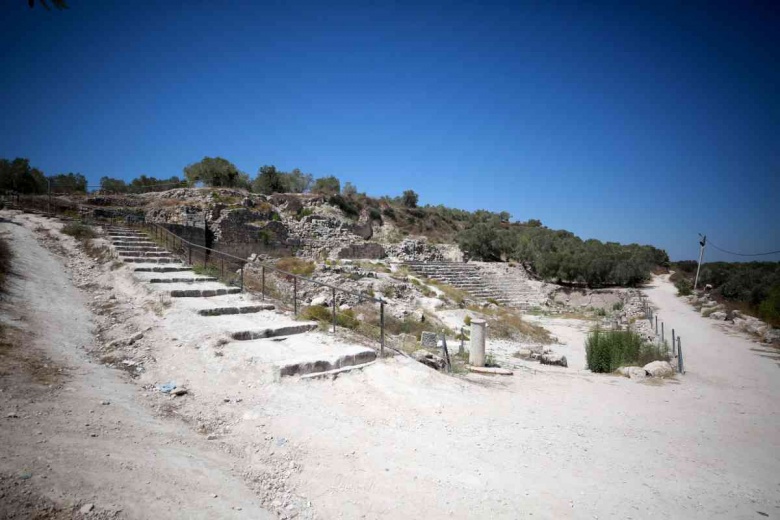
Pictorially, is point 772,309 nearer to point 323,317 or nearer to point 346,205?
point 323,317

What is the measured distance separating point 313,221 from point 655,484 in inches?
1046

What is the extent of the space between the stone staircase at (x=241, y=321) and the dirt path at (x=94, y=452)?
174 centimetres

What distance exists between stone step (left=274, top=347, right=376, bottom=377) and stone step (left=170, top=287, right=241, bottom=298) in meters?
4.39

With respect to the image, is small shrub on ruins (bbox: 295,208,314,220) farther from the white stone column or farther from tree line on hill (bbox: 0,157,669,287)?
the white stone column

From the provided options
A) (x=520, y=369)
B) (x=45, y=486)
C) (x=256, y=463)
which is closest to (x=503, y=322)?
(x=520, y=369)

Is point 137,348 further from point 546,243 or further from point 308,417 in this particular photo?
point 546,243

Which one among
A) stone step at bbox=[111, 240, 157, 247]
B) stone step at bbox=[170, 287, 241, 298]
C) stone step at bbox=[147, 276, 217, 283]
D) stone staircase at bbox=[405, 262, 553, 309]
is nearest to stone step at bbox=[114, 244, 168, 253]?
stone step at bbox=[111, 240, 157, 247]

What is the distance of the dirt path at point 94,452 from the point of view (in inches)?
99.5

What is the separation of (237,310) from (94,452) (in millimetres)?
5089

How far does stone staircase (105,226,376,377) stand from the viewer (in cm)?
579

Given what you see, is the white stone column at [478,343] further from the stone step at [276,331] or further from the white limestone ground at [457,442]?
the stone step at [276,331]

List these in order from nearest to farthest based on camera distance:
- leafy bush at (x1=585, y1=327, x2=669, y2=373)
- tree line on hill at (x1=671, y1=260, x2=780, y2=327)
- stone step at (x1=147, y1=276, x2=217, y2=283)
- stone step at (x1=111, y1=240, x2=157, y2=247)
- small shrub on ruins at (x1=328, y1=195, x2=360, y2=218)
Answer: stone step at (x1=147, y1=276, x2=217, y2=283), leafy bush at (x1=585, y1=327, x2=669, y2=373), stone step at (x1=111, y1=240, x2=157, y2=247), tree line on hill at (x1=671, y1=260, x2=780, y2=327), small shrub on ruins at (x1=328, y1=195, x2=360, y2=218)

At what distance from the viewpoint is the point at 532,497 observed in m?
3.49

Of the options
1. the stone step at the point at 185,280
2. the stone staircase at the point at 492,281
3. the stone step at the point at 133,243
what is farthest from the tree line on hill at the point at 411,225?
the stone step at the point at 185,280
